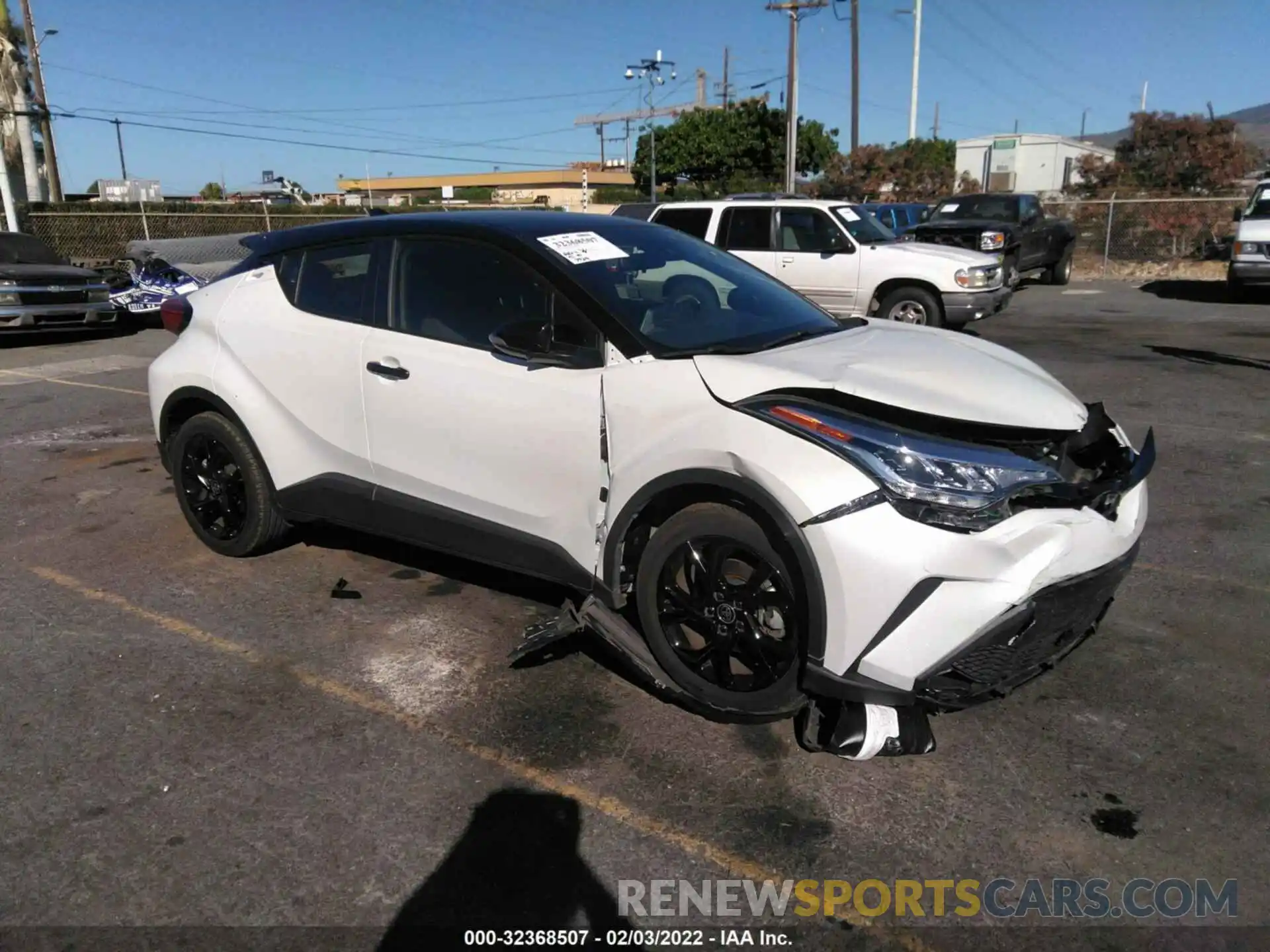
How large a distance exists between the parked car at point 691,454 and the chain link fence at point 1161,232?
20.7 metres

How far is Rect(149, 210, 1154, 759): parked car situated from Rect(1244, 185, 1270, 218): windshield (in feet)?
50.2

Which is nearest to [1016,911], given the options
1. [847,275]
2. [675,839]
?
[675,839]

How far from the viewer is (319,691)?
359 centimetres

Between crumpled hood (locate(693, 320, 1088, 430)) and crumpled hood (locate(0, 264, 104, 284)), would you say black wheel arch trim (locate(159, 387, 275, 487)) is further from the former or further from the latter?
crumpled hood (locate(0, 264, 104, 284))

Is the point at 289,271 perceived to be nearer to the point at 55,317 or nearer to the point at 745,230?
the point at 745,230

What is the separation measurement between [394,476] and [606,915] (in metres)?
2.13

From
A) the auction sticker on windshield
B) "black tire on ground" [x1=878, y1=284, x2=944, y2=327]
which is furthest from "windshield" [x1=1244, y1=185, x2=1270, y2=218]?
the auction sticker on windshield

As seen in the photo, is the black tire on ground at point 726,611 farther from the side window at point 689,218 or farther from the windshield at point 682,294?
the side window at point 689,218

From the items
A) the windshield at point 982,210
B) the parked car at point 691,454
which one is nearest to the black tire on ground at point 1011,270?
the windshield at point 982,210

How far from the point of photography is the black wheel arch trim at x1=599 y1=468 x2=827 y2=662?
2801 mm

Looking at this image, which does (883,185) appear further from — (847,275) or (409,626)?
(409,626)

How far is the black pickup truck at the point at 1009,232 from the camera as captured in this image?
16406 mm

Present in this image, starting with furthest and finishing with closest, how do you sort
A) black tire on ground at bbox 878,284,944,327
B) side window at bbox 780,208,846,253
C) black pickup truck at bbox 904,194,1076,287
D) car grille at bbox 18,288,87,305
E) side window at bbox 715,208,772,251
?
1. black pickup truck at bbox 904,194,1076,287
2. car grille at bbox 18,288,87,305
3. side window at bbox 715,208,772,251
4. side window at bbox 780,208,846,253
5. black tire on ground at bbox 878,284,944,327

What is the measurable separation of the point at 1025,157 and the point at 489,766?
5634cm
